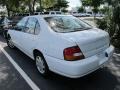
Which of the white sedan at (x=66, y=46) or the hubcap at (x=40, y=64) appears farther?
the hubcap at (x=40, y=64)

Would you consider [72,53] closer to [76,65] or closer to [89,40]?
[76,65]

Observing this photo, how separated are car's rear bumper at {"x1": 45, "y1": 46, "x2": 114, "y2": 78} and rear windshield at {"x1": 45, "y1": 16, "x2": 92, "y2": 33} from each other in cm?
84

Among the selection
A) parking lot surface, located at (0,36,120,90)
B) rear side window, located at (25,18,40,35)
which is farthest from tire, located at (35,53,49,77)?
rear side window, located at (25,18,40,35)

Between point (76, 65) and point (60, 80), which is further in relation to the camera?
point (60, 80)

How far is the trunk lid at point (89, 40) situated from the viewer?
4199mm

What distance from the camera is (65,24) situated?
520 centimetres

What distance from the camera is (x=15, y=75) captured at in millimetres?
5363

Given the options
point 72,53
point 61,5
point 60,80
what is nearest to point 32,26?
point 60,80

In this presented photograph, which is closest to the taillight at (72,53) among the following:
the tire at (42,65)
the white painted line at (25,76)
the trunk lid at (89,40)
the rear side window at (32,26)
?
the trunk lid at (89,40)

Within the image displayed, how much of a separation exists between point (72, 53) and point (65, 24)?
131cm

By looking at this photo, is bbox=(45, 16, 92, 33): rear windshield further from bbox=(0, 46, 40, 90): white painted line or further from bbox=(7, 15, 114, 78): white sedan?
bbox=(0, 46, 40, 90): white painted line

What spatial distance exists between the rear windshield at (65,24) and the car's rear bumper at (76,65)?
841 millimetres

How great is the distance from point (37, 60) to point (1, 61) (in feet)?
6.90

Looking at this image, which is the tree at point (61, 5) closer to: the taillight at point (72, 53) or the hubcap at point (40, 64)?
the hubcap at point (40, 64)
